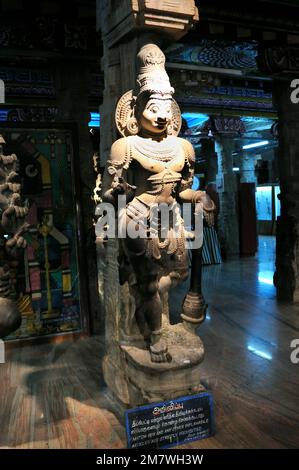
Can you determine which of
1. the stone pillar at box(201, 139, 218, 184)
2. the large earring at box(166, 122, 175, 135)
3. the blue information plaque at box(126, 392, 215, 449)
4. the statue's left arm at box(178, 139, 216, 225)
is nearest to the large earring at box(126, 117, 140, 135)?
the large earring at box(166, 122, 175, 135)

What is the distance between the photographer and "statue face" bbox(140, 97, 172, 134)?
266 cm

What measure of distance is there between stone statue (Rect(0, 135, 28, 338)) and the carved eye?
227 centimetres

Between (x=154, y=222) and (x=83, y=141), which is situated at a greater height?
(x=83, y=141)

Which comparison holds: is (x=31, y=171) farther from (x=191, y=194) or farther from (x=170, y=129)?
(x=191, y=194)

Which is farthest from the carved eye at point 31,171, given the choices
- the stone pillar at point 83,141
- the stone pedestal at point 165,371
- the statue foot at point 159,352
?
the statue foot at point 159,352

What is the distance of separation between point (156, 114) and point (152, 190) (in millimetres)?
459

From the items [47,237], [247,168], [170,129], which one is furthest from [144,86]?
[247,168]

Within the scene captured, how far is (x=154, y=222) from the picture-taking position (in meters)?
2.72

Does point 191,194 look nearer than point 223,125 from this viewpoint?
Yes

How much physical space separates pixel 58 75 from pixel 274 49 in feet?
8.77

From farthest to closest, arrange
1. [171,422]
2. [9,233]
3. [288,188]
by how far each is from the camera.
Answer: [288,188], [171,422], [9,233]

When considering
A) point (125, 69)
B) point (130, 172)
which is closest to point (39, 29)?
point (125, 69)

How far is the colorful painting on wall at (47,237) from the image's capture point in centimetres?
461

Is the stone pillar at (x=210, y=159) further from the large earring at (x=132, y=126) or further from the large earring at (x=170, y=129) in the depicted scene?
the large earring at (x=132, y=126)
